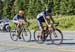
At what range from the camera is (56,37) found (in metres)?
14.5

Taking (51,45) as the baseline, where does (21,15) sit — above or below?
above

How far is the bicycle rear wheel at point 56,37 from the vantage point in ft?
46.9

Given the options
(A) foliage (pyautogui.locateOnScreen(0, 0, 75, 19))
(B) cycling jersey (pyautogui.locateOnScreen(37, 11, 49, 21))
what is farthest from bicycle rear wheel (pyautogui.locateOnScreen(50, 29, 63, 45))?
(A) foliage (pyautogui.locateOnScreen(0, 0, 75, 19))

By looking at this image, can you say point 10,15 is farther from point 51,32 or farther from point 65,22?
point 51,32

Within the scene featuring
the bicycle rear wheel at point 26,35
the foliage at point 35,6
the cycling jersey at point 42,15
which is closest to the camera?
the cycling jersey at point 42,15

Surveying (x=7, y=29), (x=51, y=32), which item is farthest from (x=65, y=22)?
(x=51, y=32)

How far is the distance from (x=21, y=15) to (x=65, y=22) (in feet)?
31.0

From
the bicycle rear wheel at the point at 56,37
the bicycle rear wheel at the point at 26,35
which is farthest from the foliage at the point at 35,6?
the bicycle rear wheel at the point at 56,37

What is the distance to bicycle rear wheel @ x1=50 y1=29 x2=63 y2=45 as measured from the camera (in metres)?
14.3

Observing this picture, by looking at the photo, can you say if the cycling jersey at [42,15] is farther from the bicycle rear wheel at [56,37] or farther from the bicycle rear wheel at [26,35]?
the bicycle rear wheel at [26,35]

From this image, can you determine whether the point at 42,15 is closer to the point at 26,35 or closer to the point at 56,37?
the point at 56,37

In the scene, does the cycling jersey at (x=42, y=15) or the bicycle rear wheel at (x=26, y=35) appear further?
the bicycle rear wheel at (x=26, y=35)

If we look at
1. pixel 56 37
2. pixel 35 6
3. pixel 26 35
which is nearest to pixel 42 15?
pixel 56 37

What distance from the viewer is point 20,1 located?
31.9 metres
